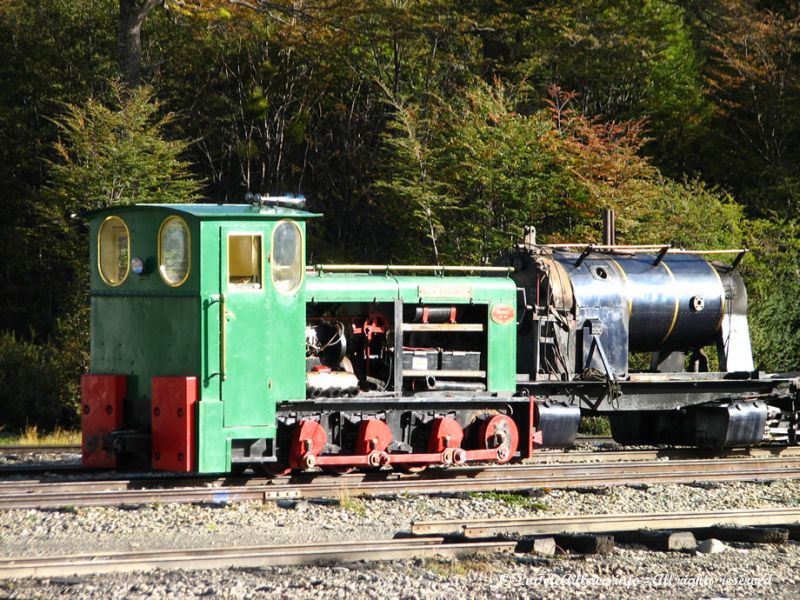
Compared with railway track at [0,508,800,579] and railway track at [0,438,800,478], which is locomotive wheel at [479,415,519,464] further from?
railway track at [0,508,800,579]

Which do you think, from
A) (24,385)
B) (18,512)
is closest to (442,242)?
Result: (24,385)

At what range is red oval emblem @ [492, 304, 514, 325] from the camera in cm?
1341

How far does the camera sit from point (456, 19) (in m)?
29.4

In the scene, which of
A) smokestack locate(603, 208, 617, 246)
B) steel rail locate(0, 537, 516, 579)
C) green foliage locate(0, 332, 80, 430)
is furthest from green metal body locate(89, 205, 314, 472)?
green foliage locate(0, 332, 80, 430)

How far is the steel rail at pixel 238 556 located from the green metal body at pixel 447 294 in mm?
3801

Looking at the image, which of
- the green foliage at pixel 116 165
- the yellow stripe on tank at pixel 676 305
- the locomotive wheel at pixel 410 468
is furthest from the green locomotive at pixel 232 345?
the green foliage at pixel 116 165

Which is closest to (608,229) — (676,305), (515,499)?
(676,305)

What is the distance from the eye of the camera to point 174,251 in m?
11.3

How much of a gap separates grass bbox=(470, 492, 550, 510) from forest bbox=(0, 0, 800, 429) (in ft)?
31.0

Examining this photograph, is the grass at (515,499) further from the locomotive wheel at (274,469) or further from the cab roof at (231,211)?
the cab roof at (231,211)

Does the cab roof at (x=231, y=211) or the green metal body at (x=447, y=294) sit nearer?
the cab roof at (x=231, y=211)

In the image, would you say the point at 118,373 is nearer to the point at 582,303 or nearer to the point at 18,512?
the point at 18,512

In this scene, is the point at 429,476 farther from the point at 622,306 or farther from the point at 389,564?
the point at 389,564

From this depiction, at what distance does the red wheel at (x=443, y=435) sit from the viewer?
41.6 feet
